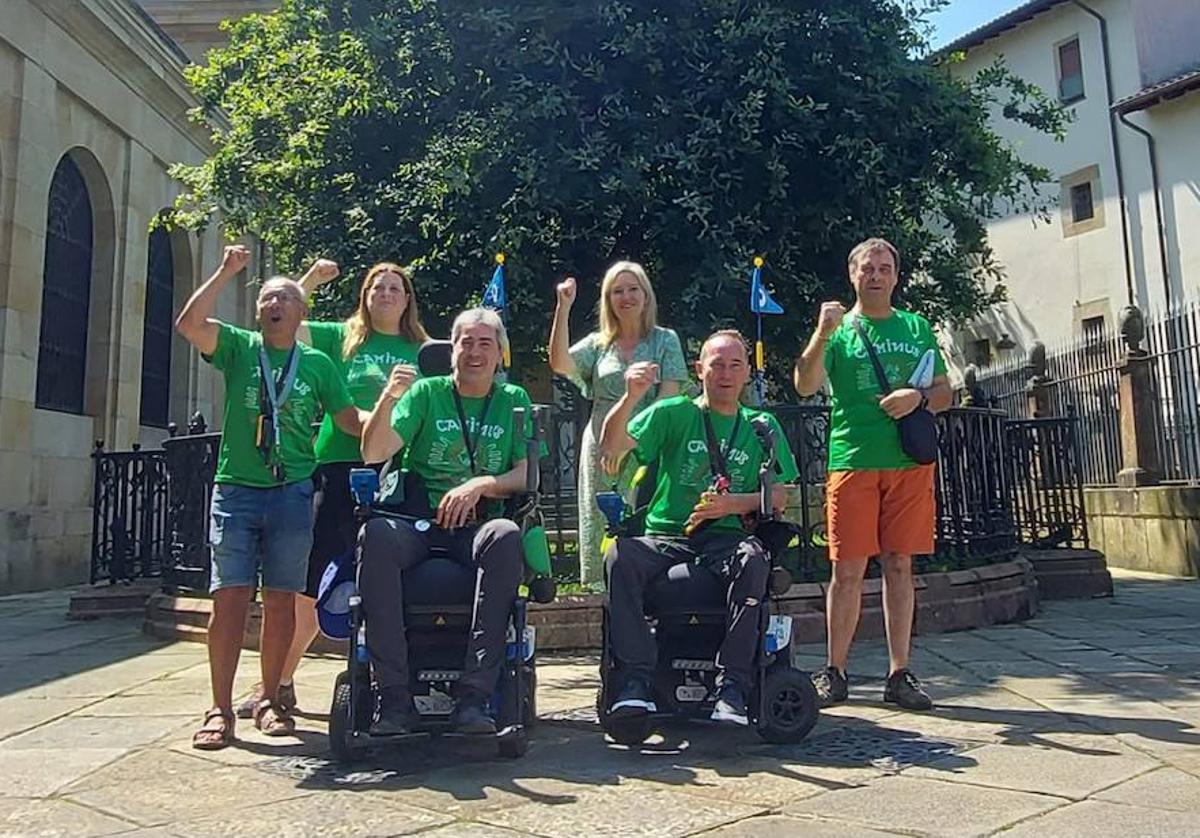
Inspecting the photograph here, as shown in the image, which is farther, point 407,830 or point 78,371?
point 78,371

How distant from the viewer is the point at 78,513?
501 inches

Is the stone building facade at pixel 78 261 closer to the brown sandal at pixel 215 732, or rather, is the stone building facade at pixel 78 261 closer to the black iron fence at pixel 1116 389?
the brown sandal at pixel 215 732

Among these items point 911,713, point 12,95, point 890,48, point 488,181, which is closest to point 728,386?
point 911,713

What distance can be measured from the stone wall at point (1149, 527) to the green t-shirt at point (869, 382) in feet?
24.2

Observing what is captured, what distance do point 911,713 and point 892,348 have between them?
156 centimetres

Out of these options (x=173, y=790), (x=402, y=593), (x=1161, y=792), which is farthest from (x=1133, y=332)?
(x=173, y=790)

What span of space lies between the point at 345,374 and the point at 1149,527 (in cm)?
955

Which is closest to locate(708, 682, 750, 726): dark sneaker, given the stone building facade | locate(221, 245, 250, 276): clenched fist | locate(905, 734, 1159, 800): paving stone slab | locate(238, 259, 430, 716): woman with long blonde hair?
locate(905, 734, 1159, 800): paving stone slab

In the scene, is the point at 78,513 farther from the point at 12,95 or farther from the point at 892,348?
the point at 892,348

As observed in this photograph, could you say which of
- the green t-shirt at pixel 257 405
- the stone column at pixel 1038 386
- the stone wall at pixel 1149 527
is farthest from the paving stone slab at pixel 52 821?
the stone column at pixel 1038 386

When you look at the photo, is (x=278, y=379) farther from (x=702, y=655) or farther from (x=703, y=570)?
(x=702, y=655)

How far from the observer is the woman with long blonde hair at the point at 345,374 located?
448 centimetres

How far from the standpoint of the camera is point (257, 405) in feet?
13.9

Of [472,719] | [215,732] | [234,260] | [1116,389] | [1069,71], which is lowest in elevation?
[215,732]
